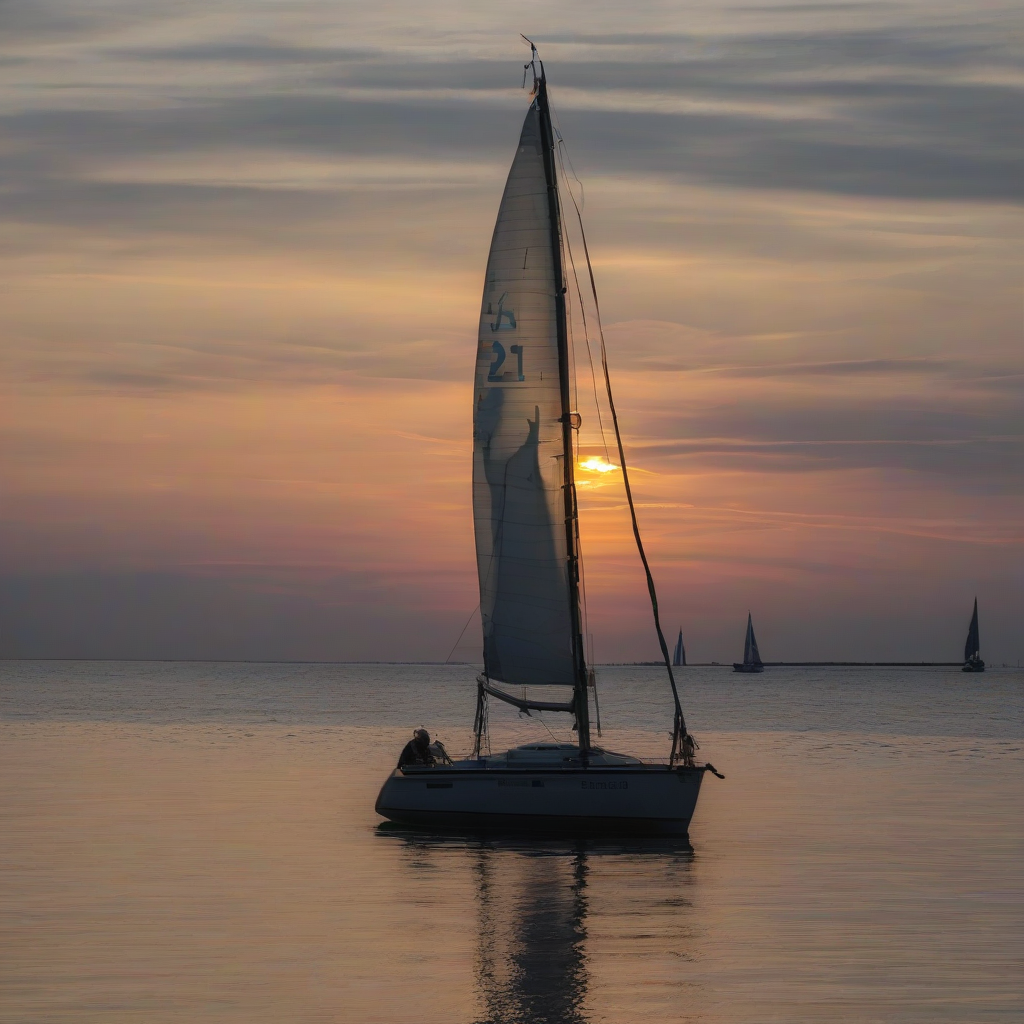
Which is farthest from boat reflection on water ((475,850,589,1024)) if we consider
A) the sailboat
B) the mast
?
the mast

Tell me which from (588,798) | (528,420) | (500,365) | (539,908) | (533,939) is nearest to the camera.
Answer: (533,939)

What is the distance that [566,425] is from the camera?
37531 millimetres

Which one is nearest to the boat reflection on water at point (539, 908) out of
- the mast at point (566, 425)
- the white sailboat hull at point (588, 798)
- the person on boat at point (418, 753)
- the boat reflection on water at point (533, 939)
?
the boat reflection on water at point (533, 939)

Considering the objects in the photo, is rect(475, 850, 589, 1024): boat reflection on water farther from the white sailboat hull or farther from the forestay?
the forestay

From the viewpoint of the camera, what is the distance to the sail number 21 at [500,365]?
37750 mm

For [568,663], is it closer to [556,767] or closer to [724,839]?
[556,767]

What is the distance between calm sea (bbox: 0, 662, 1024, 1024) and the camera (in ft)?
66.2

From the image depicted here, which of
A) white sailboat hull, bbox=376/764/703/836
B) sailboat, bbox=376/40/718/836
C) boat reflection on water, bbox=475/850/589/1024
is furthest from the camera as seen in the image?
sailboat, bbox=376/40/718/836

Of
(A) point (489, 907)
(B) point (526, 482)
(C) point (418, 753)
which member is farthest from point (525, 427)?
(A) point (489, 907)

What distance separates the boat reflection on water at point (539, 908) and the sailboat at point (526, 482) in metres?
Result: 1.96

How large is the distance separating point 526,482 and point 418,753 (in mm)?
7313

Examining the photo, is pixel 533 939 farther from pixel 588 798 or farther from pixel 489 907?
pixel 588 798

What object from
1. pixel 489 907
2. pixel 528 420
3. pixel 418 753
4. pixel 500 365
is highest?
pixel 500 365

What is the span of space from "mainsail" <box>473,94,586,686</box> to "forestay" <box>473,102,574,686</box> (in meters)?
0.03
